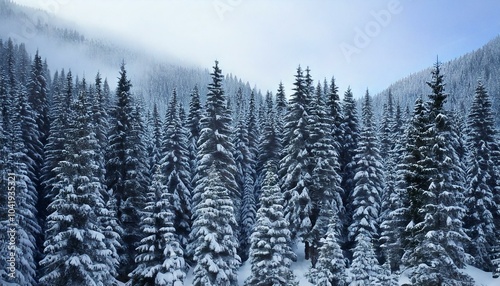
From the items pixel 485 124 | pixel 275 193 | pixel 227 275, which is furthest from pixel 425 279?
pixel 485 124

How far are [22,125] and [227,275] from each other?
28.8 metres

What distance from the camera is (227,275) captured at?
25828mm

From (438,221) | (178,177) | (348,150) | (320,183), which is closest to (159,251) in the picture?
(178,177)

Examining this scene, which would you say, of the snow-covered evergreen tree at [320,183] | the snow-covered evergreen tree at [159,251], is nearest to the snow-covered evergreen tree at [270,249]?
the snow-covered evergreen tree at [159,251]

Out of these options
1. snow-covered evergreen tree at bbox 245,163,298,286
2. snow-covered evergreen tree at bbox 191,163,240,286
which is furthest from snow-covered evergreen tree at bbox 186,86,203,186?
snow-covered evergreen tree at bbox 245,163,298,286

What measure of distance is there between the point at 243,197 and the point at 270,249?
56.8 ft

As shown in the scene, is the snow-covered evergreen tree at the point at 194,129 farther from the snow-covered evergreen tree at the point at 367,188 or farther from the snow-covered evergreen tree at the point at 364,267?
the snow-covered evergreen tree at the point at 364,267

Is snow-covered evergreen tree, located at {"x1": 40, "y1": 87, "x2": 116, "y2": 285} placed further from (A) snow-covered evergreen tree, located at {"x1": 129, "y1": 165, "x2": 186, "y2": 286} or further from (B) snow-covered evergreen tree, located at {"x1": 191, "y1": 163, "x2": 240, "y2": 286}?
(B) snow-covered evergreen tree, located at {"x1": 191, "y1": 163, "x2": 240, "y2": 286}

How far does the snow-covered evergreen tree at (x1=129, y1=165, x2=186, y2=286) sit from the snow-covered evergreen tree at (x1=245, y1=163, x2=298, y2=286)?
4.85m

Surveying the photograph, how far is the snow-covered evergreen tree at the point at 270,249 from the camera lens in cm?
2502

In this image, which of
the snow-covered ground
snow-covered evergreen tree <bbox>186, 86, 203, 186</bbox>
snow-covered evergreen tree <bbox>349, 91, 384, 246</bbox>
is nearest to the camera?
the snow-covered ground

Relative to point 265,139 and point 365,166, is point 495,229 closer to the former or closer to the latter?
point 365,166

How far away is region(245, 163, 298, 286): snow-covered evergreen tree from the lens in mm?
25016

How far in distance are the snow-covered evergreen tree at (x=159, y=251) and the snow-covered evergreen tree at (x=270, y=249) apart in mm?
4847
